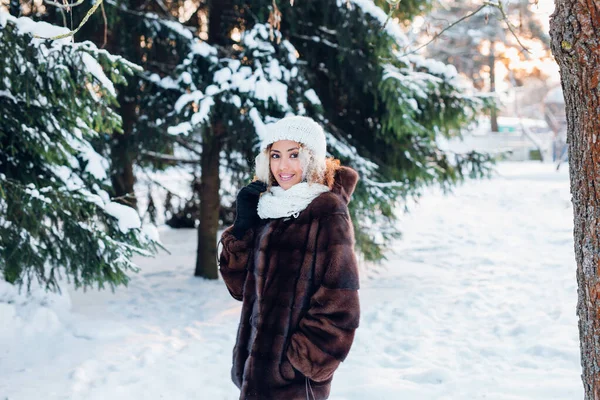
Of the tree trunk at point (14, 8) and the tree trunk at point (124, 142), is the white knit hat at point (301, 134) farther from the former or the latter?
the tree trunk at point (124, 142)

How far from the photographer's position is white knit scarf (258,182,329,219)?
7.73 feet

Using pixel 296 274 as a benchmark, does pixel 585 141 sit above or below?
above

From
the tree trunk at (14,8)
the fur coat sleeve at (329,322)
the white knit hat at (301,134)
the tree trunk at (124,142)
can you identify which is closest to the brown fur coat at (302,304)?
the fur coat sleeve at (329,322)

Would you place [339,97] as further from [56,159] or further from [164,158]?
[56,159]

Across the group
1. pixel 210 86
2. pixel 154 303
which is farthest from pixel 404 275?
pixel 210 86

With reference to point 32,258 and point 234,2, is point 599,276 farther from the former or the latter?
point 234,2

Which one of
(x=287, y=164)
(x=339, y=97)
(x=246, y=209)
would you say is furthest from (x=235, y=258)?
(x=339, y=97)

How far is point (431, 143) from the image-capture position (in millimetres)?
7004

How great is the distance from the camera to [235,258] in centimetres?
256

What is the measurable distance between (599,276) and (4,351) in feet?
14.7

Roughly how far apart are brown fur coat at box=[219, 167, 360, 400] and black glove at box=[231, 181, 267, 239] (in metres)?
0.14

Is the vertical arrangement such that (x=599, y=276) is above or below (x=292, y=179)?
below

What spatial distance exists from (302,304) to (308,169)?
593mm

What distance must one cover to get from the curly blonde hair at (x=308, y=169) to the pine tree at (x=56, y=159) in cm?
180
